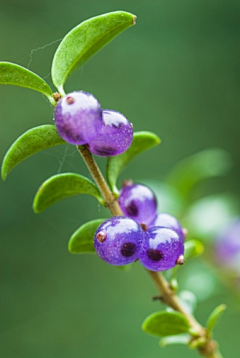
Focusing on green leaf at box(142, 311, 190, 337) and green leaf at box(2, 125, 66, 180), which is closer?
green leaf at box(2, 125, 66, 180)

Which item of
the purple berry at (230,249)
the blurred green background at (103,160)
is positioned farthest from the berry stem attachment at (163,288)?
the blurred green background at (103,160)

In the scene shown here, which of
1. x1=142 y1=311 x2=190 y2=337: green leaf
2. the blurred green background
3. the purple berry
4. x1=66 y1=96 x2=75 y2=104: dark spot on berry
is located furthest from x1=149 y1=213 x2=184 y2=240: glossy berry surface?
the blurred green background

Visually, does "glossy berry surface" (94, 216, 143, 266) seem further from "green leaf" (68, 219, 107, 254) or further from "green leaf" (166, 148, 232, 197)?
"green leaf" (166, 148, 232, 197)

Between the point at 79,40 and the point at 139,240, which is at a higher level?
the point at 79,40

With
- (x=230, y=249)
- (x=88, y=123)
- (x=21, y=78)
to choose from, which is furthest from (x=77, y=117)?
(x=230, y=249)

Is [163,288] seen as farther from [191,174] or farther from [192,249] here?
[191,174]

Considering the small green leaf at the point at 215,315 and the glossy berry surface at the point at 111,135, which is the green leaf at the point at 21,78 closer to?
the glossy berry surface at the point at 111,135
